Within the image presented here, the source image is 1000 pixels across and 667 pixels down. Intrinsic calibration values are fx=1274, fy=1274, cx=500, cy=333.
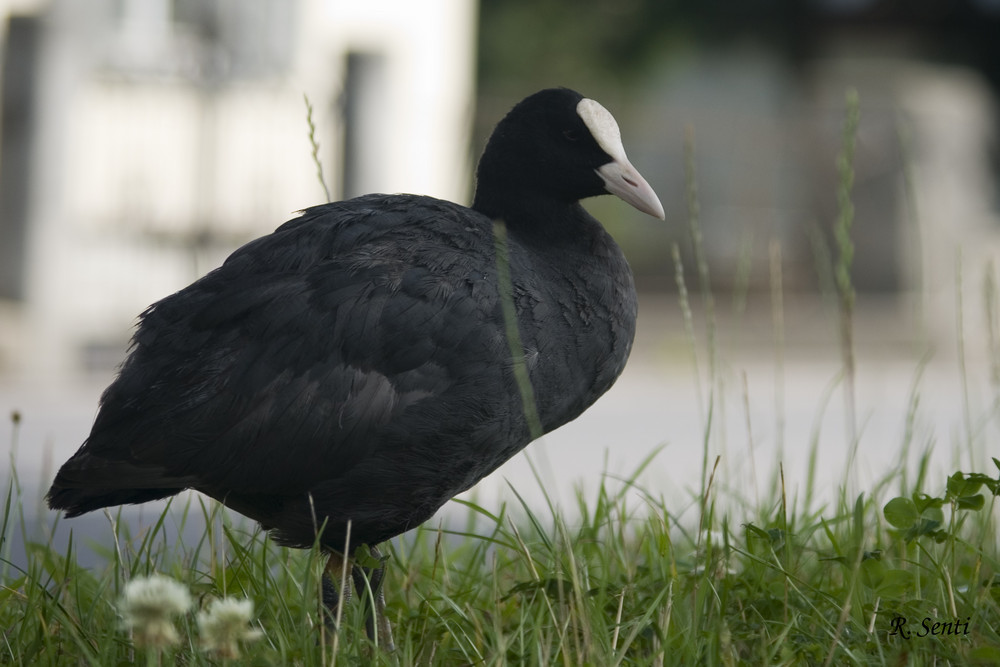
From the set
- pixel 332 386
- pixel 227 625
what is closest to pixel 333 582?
pixel 332 386

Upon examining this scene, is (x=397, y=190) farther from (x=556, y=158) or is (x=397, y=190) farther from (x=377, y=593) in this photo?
(x=377, y=593)

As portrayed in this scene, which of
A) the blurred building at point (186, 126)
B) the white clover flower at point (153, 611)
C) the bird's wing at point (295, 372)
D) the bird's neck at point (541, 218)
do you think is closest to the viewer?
the white clover flower at point (153, 611)

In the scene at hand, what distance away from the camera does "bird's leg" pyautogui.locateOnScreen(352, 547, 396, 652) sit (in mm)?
2297

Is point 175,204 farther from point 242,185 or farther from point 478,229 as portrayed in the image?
point 478,229

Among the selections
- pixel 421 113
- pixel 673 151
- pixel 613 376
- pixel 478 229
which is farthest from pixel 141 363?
pixel 673 151

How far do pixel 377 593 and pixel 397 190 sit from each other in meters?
7.00

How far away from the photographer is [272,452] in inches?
87.6

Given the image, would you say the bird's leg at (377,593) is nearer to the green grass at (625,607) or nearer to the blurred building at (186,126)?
the green grass at (625,607)

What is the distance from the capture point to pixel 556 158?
9.12ft

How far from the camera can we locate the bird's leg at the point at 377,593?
230 cm

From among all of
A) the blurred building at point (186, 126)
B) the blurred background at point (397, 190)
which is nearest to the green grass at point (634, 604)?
the blurred background at point (397, 190)

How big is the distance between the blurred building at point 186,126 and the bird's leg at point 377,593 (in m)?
6.42

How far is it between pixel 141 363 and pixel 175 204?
281 inches

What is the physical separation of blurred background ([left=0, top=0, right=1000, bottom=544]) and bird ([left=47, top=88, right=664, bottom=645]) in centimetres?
290
